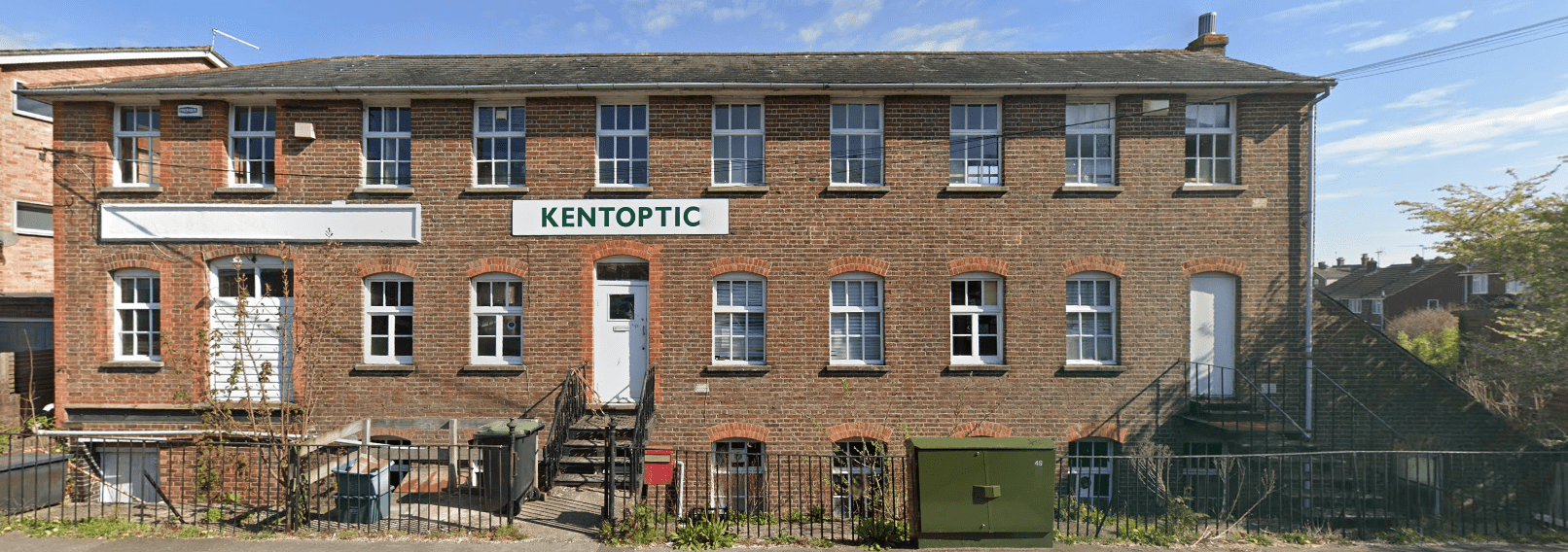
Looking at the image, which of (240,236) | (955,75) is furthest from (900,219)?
(240,236)

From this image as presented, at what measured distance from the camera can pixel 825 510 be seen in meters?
9.92

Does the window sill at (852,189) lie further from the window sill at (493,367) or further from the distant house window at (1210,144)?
the window sill at (493,367)

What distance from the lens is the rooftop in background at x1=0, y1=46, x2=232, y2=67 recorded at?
Result: 15.7 metres

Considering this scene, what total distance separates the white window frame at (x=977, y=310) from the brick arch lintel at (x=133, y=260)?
12.7 m

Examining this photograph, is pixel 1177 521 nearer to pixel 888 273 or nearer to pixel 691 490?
pixel 888 273

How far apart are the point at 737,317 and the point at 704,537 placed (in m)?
3.84

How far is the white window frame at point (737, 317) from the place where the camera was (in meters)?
10.5

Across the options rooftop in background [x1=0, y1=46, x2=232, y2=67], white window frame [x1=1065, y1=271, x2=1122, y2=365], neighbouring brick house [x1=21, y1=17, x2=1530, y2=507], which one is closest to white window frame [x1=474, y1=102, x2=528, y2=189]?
neighbouring brick house [x1=21, y1=17, x2=1530, y2=507]

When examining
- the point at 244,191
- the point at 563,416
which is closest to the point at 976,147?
the point at 563,416

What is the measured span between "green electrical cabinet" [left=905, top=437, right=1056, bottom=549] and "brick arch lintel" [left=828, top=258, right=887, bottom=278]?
11.8 ft

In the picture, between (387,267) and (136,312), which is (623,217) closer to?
(387,267)

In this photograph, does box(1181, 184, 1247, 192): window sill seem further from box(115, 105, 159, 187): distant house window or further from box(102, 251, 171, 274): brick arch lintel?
box(115, 105, 159, 187): distant house window

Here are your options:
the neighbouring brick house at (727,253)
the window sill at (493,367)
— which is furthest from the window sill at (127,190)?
the window sill at (493,367)

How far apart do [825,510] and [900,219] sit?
184 inches
